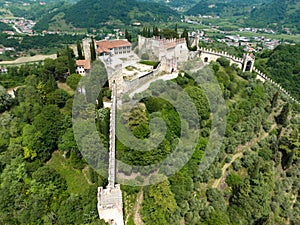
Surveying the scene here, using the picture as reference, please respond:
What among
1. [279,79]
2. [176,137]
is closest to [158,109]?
[176,137]

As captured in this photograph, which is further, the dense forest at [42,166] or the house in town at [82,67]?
the house in town at [82,67]

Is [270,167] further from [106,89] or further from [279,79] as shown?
[279,79]

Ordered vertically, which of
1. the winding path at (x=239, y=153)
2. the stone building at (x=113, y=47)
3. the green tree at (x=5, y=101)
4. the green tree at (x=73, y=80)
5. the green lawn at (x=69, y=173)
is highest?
the stone building at (x=113, y=47)

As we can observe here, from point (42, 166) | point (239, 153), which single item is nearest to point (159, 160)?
point (42, 166)

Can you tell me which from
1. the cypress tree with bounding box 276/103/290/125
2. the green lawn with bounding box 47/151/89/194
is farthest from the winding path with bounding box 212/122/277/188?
the green lawn with bounding box 47/151/89/194

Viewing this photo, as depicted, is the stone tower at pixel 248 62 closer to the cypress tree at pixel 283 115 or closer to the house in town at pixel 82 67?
the cypress tree at pixel 283 115

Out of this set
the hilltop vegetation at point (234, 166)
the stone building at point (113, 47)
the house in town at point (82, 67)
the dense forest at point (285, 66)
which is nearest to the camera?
the hilltop vegetation at point (234, 166)

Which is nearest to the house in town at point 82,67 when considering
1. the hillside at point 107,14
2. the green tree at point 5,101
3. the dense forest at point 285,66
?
the green tree at point 5,101
